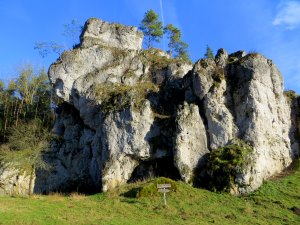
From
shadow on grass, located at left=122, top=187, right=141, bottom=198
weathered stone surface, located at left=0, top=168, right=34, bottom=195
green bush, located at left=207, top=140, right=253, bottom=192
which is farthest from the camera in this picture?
weathered stone surface, located at left=0, top=168, right=34, bottom=195

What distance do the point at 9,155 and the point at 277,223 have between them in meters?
26.3

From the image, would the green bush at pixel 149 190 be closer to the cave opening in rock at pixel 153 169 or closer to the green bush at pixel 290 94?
the cave opening in rock at pixel 153 169

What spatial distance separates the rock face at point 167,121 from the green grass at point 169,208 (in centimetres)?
197

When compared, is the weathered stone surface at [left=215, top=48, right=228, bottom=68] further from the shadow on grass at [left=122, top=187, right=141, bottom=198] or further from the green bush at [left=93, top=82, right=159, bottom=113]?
the shadow on grass at [left=122, top=187, right=141, bottom=198]

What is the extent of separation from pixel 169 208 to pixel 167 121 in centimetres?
1083

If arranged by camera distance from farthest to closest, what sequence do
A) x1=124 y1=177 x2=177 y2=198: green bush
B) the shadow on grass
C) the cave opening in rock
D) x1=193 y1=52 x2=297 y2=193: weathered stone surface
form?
the cave opening in rock → x1=193 y1=52 x2=297 y2=193: weathered stone surface → the shadow on grass → x1=124 y1=177 x2=177 y2=198: green bush

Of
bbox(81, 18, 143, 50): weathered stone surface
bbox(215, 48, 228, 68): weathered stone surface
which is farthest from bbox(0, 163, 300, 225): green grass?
bbox(81, 18, 143, 50): weathered stone surface

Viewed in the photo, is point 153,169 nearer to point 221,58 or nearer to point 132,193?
point 132,193

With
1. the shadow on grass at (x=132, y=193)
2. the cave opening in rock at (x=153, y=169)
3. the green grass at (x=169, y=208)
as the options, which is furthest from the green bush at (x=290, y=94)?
the shadow on grass at (x=132, y=193)

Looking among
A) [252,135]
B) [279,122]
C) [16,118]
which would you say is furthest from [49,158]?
[279,122]

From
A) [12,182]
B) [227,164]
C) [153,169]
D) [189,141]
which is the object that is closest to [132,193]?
[153,169]

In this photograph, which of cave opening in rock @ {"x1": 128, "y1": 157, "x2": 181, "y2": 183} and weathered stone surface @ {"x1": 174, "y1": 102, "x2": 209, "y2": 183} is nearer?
weathered stone surface @ {"x1": 174, "y1": 102, "x2": 209, "y2": 183}

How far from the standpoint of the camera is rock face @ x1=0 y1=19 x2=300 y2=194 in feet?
105

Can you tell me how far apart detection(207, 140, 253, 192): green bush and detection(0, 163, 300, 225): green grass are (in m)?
1.17
